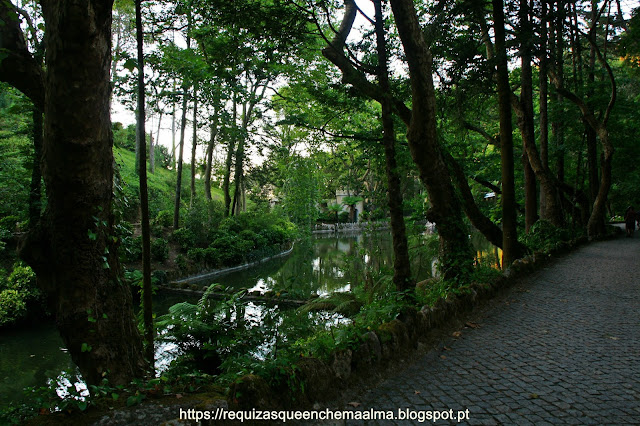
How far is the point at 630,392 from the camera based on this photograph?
11.0 feet

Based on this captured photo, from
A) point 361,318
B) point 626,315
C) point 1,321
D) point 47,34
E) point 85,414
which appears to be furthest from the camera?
point 1,321

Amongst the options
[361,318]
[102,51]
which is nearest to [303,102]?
[361,318]

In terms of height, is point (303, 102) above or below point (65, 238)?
above

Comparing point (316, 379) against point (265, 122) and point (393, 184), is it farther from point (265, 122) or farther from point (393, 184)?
point (265, 122)

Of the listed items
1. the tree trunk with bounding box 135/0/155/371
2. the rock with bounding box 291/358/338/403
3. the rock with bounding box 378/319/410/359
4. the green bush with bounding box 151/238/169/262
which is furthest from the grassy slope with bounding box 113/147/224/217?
the rock with bounding box 291/358/338/403

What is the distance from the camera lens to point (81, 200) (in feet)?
9.60

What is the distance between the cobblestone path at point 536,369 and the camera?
3104 mm

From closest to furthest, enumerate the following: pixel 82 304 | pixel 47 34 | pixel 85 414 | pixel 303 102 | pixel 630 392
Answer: pixel 85 414 < pixel 47 34 < pixel 82 304 < pixel 630 392 < pixel 303 102

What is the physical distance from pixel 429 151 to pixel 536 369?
4.17 m

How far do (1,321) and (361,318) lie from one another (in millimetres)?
8684

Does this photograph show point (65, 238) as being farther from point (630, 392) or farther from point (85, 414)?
point (630, 392)

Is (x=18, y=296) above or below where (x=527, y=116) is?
below

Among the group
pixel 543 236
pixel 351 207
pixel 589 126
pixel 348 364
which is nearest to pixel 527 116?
pixel 543 236

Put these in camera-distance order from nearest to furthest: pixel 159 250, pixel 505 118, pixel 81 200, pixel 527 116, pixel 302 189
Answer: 1. pixel 81 200
2. pixel 505 118
3. pixel 527 116
4. pixel 159 250
5. pixel 302 189
